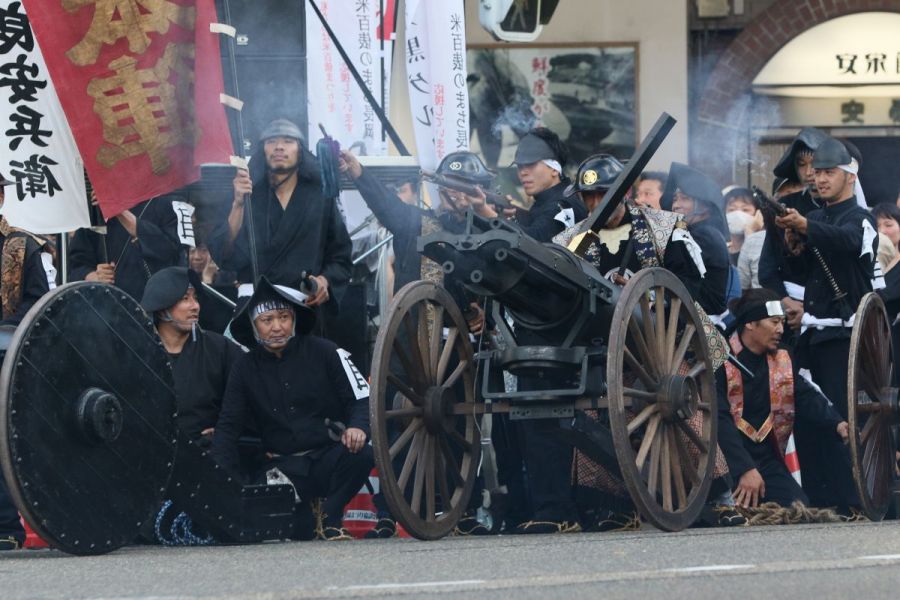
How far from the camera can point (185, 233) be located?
9273 millimetres

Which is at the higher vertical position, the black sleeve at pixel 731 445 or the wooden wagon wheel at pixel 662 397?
the wooden wagon wheel at pixel 662 397

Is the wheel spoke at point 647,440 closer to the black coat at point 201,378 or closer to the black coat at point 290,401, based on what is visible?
the black coat at point 290,401

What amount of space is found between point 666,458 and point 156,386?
1972 mm

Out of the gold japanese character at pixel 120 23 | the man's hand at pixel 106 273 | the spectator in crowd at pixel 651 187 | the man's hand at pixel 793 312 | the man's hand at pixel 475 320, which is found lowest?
the man's hand at pixel 793 312

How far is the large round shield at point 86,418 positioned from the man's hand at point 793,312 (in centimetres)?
348

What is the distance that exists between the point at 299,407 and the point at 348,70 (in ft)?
7.83

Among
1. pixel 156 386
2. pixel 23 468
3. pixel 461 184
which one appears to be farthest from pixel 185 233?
pixel 23 468

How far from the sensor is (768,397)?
9.31 metres

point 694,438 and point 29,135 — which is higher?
point 29,135

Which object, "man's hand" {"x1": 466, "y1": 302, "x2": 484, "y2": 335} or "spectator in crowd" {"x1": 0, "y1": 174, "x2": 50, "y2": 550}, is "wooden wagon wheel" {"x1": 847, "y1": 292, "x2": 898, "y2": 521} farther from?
"spectator in crowd" {"x1": 0, "y1": 174, "x2": 50, "y2": 550}

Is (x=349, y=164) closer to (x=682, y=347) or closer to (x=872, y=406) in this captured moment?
(x=682, y=347)

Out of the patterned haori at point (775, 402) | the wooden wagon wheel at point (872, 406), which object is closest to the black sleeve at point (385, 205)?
the patterned haori at point (775, 402)

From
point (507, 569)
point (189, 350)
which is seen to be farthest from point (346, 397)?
point (507, 569)

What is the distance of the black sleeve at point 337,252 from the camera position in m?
9.03
